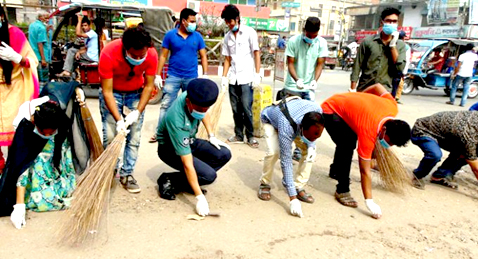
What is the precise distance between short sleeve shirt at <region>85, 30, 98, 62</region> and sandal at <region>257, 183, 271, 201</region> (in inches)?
190

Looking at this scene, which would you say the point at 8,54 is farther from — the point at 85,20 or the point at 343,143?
the point at 85,20

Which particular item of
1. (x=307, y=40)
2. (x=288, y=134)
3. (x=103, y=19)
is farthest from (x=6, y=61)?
(x=103, y=19)

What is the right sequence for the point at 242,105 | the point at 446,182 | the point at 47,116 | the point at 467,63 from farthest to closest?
the point at 467,63 → the point at 242,105 → the point at 446,182 → the point at 47,116

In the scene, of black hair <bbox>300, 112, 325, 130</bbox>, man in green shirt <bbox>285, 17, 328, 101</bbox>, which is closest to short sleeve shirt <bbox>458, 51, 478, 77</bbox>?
man in green shirt <bbox>285, 17, 328, 101</bbox>

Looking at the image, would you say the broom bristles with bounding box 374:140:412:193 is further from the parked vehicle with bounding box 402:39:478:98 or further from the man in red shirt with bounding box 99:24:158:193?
the parked vehicle with bounding box 402:39:478:98

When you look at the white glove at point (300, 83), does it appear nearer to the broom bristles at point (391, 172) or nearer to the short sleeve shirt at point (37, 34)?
the broom bristles at point (391, 172)

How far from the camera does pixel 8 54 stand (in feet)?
9.32

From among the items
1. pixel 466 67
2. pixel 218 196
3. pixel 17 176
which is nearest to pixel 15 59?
pixel 17 176

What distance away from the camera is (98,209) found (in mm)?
2471

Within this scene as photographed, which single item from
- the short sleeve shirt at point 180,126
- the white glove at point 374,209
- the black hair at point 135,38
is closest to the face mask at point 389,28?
the white glove at point 374,209

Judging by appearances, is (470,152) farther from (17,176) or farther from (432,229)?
(17,176)

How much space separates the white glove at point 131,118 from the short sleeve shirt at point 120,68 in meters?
0.22

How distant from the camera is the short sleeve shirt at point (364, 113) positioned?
2.81 metres

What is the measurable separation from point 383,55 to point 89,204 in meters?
3.30
